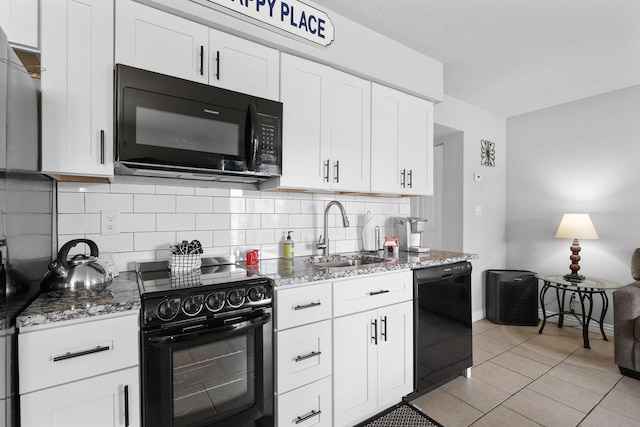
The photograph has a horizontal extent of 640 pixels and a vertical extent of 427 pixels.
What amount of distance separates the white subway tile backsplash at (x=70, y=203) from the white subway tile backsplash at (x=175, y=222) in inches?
14.7

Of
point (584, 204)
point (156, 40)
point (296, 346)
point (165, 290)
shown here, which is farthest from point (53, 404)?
point (584, 204)

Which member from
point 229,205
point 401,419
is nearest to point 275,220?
point 229,205

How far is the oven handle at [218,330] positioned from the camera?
1236mm

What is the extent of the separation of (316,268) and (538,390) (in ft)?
6.60

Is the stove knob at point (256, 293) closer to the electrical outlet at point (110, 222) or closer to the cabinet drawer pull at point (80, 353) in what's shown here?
the cabinet drawer pull at point (80, 353)

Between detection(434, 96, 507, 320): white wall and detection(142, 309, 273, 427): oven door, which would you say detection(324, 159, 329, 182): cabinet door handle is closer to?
detection(142, 309, 273, 427): oven door

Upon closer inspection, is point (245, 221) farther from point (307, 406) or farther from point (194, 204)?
point (307, 406)

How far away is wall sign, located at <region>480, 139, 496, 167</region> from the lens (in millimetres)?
4000

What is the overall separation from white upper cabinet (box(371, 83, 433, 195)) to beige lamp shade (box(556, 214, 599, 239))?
1.80 m

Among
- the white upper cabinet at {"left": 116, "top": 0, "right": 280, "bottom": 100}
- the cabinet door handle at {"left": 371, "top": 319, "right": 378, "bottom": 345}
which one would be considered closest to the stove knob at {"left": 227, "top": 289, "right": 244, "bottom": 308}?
the cabinet door handle at {"left": 371, "top": 319, "right": 378, "bottom": 345}

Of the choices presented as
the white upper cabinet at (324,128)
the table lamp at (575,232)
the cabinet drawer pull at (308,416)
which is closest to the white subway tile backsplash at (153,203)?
the white upper cabinet at (324,128)

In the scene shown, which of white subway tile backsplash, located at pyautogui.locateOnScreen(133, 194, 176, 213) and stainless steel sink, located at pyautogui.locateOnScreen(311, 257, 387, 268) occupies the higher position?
white subway tile backsplash, located at pyautogui.locateOnScreen(133, 194, 176, 213)

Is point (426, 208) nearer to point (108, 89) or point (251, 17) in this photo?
point (251, 17)

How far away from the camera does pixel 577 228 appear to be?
10.8 ft
